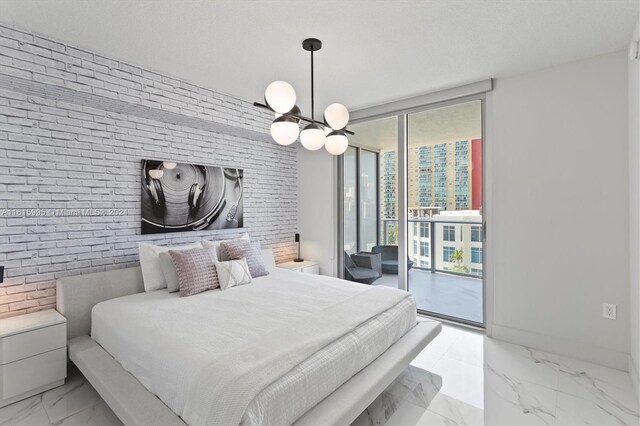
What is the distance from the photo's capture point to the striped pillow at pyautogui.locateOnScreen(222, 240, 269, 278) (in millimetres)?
3355

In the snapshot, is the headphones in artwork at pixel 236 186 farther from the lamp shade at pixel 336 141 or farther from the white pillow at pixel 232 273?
the lamp shade at pixel 336 141

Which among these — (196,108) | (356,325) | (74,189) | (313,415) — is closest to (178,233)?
(74,189)

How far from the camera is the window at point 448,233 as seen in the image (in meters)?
3.84

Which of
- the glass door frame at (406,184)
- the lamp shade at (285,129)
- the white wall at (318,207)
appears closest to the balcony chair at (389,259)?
the glass door frame at (406,184)

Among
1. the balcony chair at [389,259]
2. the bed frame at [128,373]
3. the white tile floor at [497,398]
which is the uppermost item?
the balcony chair at [389,259]

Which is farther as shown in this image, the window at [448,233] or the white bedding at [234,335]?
the window at [448,233]

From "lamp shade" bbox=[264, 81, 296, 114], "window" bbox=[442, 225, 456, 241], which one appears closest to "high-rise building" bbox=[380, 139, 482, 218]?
"window" bbox=[442, 225, 456, 241]

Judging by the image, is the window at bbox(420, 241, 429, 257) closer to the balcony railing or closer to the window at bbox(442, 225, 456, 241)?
the balcony railing

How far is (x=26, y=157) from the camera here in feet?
8.40

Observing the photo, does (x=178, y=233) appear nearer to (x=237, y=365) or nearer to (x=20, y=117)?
(x=20, y=117)

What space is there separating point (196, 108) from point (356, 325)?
2.71 meters

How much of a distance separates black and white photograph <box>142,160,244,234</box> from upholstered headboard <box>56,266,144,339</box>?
59cm

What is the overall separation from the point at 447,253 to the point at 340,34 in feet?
8.95

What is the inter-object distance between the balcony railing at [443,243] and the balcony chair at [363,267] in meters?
0.32
